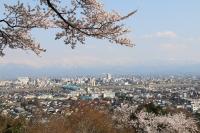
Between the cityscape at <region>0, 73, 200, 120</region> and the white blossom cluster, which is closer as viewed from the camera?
the white blossom cluster

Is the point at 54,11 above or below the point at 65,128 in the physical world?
above

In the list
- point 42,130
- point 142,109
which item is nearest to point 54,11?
point 42,130

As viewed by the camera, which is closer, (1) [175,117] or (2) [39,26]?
(2) [39,26]

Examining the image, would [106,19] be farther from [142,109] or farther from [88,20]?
[142,109]

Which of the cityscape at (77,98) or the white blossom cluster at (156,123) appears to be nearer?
the white blossom cluster at (156,123)

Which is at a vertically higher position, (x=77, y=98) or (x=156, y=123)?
(x=77, y=98)

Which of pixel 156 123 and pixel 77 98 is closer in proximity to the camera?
pixel 156 123

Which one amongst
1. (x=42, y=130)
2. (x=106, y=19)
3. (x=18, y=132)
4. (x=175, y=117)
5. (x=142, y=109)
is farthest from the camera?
(x=142, y=109)

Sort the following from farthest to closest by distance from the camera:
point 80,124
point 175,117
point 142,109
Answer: point 142,109 < point 175,117 < point 80,124
